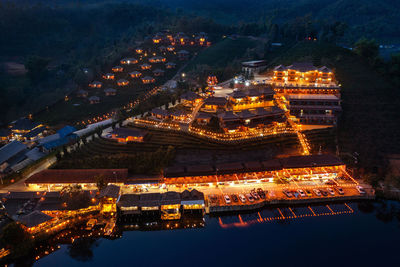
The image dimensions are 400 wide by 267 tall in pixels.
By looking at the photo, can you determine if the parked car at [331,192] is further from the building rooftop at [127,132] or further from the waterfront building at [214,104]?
the building rooftop at [127,132]

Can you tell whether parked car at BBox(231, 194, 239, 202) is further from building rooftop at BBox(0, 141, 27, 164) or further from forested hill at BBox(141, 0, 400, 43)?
forested hill at BBox(141, 0, 400, 43)

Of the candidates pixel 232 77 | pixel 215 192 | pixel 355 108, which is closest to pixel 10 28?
pixel 232 77

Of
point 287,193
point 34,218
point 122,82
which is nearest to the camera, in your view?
point 34,218

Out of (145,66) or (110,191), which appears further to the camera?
(145,66)

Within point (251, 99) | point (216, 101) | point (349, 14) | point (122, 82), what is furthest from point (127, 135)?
point (349, 14)

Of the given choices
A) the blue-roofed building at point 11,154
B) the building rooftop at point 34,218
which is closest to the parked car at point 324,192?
the building rooftop at point 34,218

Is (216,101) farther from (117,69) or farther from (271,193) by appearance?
(117,69)
